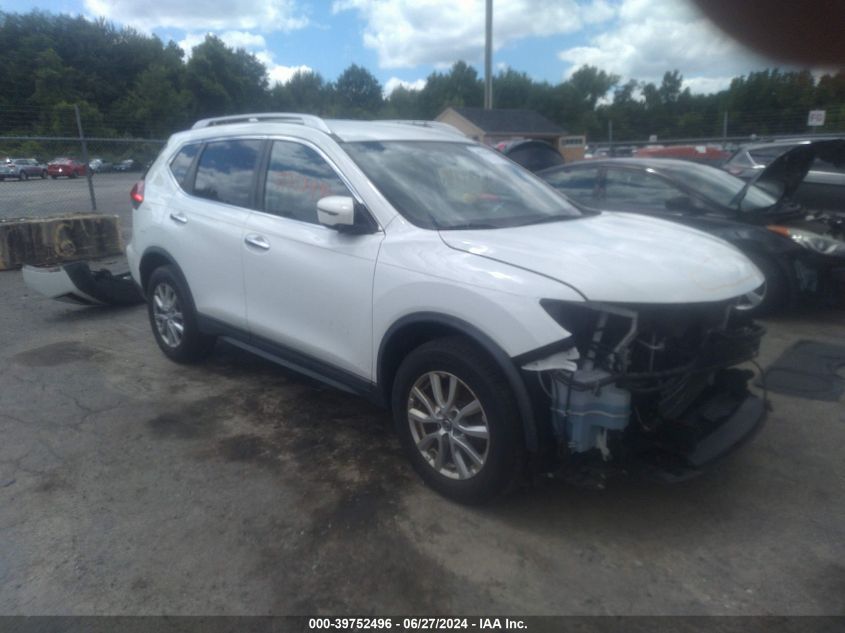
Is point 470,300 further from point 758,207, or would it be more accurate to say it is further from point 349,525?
point 758,207

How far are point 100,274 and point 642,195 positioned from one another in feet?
18.3

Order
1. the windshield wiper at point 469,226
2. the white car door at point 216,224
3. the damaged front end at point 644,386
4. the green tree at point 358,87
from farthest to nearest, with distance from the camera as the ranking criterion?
1. the green tree at point 358,87
2. the white car door at point 216,224
3. the windshield wiper at point 469,226
4. the damaged front end at point 644,386

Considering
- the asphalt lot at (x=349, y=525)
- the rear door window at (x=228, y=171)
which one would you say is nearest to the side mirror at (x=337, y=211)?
the rear door window at (x=228, y=171)

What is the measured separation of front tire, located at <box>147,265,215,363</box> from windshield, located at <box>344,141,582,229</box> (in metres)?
1.93

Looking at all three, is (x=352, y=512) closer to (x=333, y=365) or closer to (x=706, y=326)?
(x=333, y=365)

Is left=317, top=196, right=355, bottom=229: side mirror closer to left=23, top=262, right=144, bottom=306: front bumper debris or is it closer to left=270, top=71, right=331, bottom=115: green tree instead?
left=23, top=262, right=144, bottom=306: front bumper debris

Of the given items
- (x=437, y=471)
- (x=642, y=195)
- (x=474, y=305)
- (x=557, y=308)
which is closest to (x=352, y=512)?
(x=437, y=471)

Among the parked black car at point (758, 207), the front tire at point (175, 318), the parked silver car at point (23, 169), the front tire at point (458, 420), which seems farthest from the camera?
the parked silver car at point (23, 169)

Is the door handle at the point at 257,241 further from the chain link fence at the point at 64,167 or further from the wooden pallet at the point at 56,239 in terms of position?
the chain link fence at the point at 64,167

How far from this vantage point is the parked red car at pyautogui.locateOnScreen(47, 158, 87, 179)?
47.2 feet

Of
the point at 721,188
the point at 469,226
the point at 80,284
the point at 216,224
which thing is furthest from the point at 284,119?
the point at 721,188

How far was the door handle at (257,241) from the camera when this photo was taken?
13.5 ft

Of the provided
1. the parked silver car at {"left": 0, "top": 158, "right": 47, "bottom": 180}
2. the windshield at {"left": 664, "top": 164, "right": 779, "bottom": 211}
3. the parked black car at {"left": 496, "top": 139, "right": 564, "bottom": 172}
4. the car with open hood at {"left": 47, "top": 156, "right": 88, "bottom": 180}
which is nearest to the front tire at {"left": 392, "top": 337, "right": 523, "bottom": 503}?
the windshield at {"left": 664, "top": 164, "right": 779, "bottom": 211}

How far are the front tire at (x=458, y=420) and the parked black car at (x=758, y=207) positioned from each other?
2794mm
